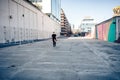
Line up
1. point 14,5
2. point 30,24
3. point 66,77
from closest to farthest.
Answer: point 66,77, point 14,5, point 30,24

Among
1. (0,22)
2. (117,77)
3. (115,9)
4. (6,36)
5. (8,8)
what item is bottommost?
(117,77)

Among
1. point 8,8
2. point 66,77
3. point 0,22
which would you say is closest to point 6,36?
point 0,22

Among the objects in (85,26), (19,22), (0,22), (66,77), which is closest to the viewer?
(66,77)

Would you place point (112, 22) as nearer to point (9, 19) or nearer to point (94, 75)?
point (9, 19)

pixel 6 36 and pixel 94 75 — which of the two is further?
pixel 6 36

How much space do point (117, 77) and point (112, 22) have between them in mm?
28423

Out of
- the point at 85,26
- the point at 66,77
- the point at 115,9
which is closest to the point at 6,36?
the point at 66,77

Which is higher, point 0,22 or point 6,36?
point 0,22

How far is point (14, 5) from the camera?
1033 inches

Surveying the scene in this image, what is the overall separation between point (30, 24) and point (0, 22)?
13.7 metres

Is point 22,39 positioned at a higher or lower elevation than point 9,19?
lower

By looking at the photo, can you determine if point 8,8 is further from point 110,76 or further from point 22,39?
point 110,76

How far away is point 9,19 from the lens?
2416 centimetres

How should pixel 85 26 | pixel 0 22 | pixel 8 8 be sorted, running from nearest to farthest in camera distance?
pixel 0 22 < pixel 8 8 < pixel 85 26
